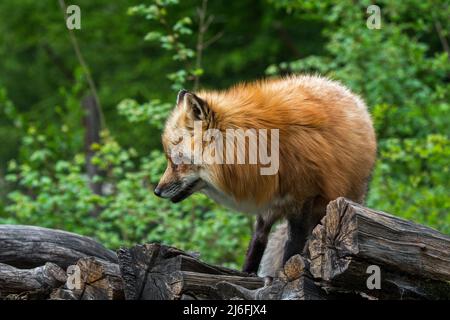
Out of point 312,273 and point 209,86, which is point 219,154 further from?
point 209,86

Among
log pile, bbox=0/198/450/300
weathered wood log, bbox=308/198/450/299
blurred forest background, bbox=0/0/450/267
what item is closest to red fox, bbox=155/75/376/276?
log pile, bbox=0/198/450/300

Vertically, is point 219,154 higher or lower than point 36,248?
higher

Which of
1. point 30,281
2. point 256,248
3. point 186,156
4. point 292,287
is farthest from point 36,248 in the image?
point 292,287

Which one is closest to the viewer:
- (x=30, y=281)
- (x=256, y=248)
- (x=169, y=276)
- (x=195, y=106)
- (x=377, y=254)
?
(x=377, y=254)

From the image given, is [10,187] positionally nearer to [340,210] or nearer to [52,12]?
[52,12]

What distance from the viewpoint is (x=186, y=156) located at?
5.18 metres

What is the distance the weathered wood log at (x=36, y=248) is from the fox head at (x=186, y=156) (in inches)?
41.0

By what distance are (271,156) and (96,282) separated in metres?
1.28

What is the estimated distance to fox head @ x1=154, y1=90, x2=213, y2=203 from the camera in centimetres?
518

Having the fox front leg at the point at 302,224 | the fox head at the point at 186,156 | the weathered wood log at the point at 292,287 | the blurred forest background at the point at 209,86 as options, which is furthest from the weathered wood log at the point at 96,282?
the blurred forest background at the point at 209,86

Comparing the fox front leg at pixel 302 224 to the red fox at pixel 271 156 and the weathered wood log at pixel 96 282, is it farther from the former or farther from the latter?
the weathered wood log at pixel 96 282

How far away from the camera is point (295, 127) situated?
17.2 ft

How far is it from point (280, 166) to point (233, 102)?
528 mm
